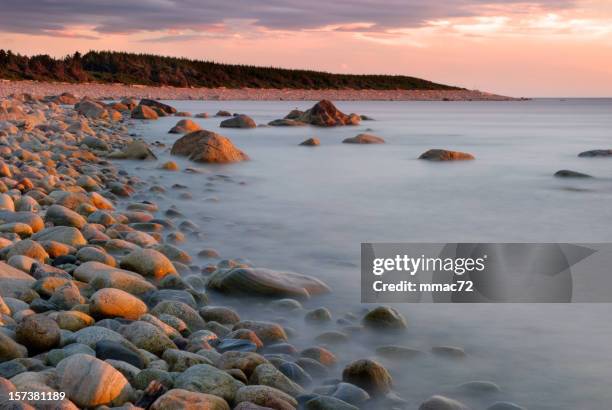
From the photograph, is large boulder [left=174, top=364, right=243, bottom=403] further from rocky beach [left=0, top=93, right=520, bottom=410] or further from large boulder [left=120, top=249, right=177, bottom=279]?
large boulder [left=120, top=249, right=177, bottom=279]

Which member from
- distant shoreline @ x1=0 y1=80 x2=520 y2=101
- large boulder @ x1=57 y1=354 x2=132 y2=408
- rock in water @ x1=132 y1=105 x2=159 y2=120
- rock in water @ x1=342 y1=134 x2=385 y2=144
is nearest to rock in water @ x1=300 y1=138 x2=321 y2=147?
rock in water @ x1=342 y1=134 x2=385 y2=144

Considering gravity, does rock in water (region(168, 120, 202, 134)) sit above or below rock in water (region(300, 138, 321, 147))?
above

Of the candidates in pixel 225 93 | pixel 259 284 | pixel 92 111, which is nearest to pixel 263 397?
pixel 259 284

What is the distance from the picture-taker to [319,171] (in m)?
12.7

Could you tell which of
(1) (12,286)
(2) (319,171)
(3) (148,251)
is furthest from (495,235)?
(2) (319,171)

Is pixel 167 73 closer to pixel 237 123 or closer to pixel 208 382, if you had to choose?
pixel 237 123

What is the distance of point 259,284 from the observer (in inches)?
178

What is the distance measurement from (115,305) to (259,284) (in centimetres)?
119

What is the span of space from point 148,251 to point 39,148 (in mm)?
7065

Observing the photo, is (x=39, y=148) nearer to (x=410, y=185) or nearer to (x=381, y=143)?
(x=410, y=185)

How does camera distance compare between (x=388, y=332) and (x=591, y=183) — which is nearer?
(x=388, y=332)

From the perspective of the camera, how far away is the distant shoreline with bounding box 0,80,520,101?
55594 millimetres

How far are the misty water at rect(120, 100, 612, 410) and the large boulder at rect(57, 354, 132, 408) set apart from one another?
1.18 meters

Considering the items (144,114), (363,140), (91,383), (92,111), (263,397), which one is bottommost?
(263,397)
